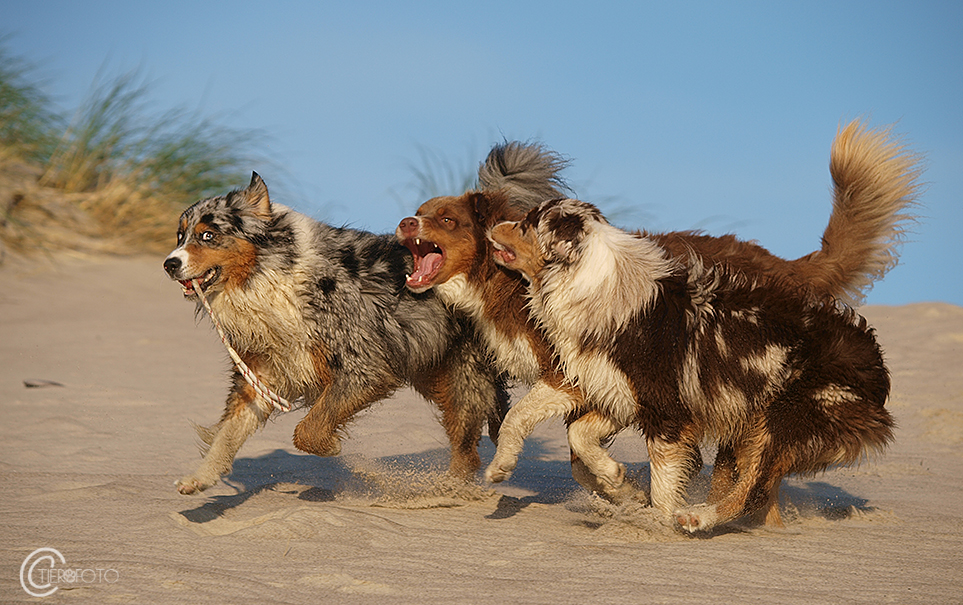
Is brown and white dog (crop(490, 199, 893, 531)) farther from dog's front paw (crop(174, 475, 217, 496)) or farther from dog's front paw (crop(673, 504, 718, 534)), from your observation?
dog's front paw (crop(174, 475, 217, 496))

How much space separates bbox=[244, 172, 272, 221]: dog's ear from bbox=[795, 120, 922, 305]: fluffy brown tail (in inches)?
135

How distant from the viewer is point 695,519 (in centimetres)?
448

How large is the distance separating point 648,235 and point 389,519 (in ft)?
7.69

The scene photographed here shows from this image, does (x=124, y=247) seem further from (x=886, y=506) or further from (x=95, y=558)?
(x=886, y=506)

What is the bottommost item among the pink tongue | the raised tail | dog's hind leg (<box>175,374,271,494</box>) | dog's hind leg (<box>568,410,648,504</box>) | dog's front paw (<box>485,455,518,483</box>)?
dog's hind leg (<box>175,374,271,494</box>)

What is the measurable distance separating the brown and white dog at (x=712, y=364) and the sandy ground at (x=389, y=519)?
0.43 metres

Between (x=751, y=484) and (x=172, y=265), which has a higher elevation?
(x=172, y=265)

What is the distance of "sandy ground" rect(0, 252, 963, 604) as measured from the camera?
12.0 ft

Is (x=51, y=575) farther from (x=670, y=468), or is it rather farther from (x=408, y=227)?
(x=670, y=468)

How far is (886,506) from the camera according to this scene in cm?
575

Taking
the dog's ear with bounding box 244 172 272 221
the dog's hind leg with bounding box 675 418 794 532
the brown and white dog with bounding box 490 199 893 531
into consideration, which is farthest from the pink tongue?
the dog's hind leg with bounding box 675 418 794 532

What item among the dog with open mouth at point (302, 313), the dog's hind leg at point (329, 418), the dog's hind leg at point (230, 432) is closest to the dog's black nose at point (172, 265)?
the dog with open mouth at point (302, 313)

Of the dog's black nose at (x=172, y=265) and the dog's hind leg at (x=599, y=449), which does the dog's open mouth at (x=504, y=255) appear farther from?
the dog's black nose at (x=172, y=265)

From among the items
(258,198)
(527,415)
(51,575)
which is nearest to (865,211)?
(527,415)
